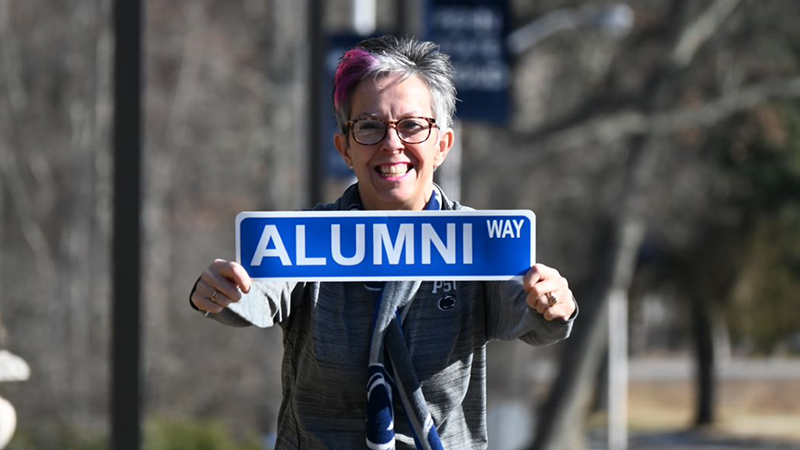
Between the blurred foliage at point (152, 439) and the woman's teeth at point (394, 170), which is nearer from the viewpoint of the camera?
the woman's teeth at point (394, 170)

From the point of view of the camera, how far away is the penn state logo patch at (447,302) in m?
2.96

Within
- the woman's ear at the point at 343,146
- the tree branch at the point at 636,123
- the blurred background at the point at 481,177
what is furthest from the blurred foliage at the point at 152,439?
the woman's ear at the point at 343,146

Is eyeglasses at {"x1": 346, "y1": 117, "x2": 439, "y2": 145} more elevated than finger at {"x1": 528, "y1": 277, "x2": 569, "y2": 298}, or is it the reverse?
eyeglasses at {"x1": 346, "y1": 117, "x2": 439, "y2": 145}

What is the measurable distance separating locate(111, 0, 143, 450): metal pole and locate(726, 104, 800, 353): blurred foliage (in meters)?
22.2

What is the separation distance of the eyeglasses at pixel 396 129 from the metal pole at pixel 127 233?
11.8 ft

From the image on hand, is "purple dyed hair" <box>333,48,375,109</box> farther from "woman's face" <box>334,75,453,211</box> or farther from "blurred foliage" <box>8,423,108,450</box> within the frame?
"blurred foliage" <box>8,423,108,450</box>

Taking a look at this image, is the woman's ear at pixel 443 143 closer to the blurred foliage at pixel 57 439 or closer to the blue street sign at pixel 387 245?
the blue street sign at pixel 387 245

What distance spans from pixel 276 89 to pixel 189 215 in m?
3.79

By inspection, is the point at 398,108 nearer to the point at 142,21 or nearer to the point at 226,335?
the point at 142,21

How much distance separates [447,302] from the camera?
297 cm

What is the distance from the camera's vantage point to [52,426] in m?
17.5

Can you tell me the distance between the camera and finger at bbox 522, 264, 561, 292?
2.77 meters

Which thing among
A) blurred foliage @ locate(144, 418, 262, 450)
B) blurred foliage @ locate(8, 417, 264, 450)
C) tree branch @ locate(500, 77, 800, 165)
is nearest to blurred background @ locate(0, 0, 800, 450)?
tree branch @ locate(500, 77, 800, 165)

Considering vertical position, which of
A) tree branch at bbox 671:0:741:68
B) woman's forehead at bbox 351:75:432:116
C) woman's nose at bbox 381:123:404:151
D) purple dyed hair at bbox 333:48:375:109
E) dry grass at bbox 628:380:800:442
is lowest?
dry grass at bbox 628:380:800:442
